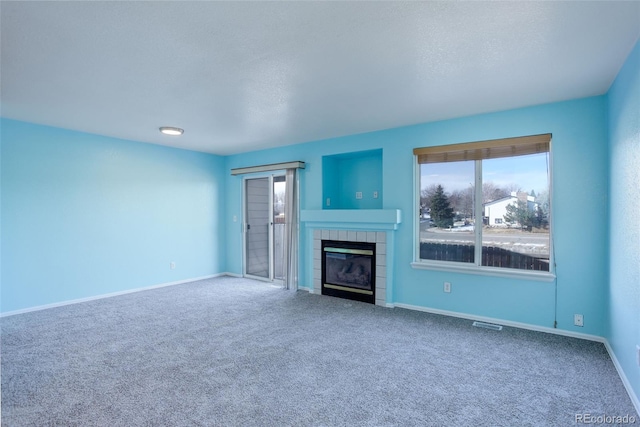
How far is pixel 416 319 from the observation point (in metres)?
3.72

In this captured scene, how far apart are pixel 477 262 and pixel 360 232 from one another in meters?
1.53

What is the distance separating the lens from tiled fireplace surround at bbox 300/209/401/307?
422 cm

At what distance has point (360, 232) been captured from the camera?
177 inches

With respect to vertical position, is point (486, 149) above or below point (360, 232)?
above

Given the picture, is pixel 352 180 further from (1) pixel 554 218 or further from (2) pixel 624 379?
(2) pixel 624 379

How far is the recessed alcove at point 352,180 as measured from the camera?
4.85m

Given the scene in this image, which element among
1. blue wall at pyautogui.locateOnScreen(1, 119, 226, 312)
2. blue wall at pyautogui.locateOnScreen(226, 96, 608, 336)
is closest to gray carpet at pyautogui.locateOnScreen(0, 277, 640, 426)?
blue wall at pyautogui.locateOnScreen(226, 96, 608, 336)

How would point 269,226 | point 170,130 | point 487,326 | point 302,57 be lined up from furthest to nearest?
1. point 269,226
2. point 170,130
3. point 487,326
4. point 302,57

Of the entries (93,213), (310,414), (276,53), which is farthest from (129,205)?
(310,414)

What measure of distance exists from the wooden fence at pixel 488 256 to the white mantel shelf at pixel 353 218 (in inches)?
21.3

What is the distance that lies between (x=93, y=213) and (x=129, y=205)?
A: 49cm

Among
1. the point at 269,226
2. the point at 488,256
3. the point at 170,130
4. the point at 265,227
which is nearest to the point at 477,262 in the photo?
the point at 488,256

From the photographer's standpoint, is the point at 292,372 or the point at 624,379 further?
the point at 292,372

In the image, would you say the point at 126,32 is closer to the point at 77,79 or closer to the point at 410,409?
the point at 77,79
